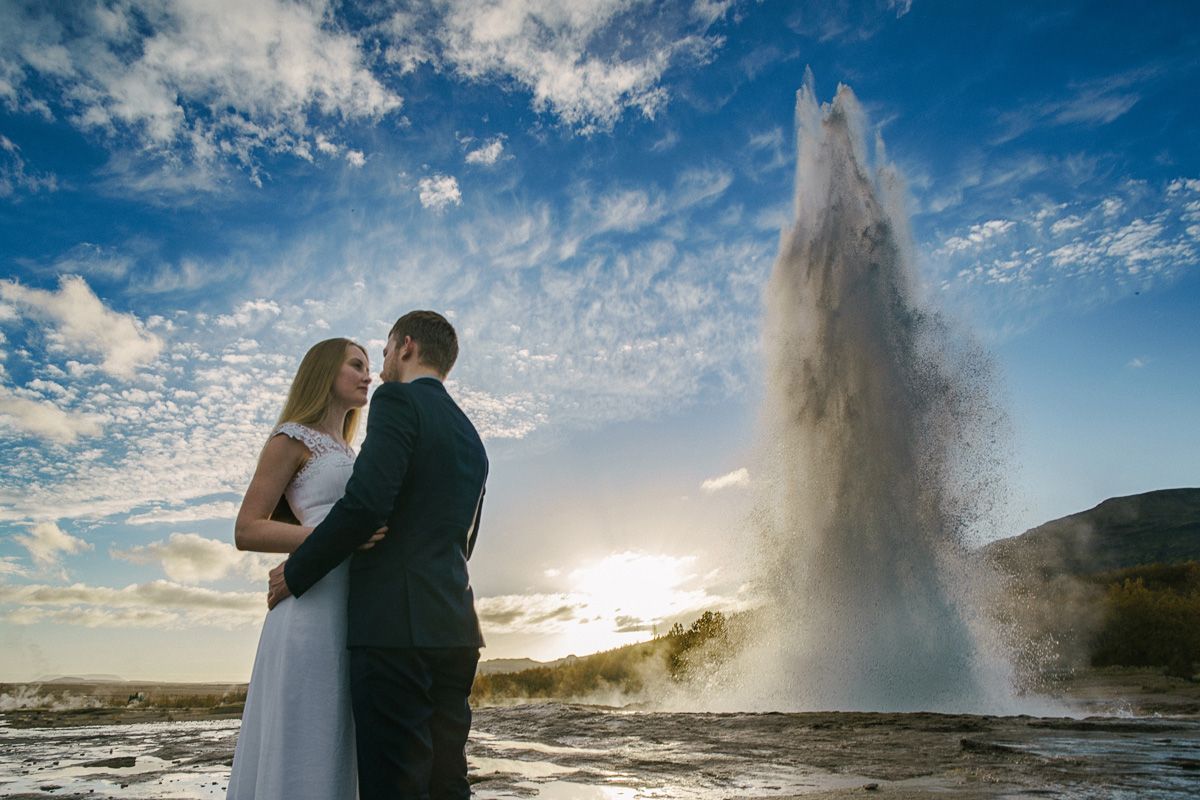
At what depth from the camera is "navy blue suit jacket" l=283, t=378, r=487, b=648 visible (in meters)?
2.45

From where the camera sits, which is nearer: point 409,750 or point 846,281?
point 409,750

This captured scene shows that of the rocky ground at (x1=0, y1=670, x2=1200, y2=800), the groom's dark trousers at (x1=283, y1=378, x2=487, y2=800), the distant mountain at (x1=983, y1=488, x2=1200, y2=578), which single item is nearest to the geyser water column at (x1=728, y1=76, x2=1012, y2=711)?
the rocky ground at (x1=0, y1=670, x2=1200, y2=800)

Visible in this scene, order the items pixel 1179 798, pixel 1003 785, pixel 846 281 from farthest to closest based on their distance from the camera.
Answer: pixel 846 281
pixel 1003 785
pixel 1179 798

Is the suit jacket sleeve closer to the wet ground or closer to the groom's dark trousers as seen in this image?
the groom's dark trousers

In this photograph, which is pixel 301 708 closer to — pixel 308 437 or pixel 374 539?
pixel 374 539

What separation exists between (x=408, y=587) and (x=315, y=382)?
3.32 ft

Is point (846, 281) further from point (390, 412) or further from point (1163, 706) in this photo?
point (390, 412)

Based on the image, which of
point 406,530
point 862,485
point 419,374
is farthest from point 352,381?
point 862,485

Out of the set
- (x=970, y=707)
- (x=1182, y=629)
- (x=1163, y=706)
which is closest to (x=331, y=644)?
(x=970, y=707)

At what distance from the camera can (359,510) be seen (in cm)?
243

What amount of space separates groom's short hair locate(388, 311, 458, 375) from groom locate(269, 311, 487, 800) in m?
0.17

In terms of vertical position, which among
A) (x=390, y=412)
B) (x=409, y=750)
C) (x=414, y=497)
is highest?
(x=390, y=412)

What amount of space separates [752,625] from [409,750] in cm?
1518

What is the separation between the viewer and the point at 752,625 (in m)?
16.5
